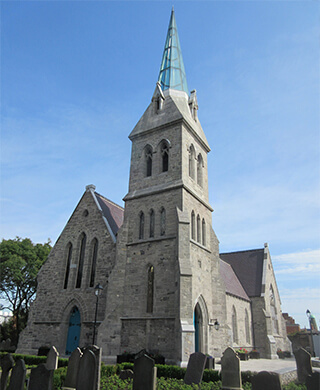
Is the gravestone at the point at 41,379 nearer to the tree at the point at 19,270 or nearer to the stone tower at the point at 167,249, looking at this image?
the stone tower at the point at 167,249

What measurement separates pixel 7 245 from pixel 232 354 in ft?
93.4

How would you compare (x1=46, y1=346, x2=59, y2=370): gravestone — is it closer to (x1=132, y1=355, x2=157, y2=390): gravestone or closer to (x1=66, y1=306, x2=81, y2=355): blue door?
(x1=66, y1=306, x2=81, y2=355): blue door

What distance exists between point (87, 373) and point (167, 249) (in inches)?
448

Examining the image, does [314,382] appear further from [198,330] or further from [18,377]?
[198,330]

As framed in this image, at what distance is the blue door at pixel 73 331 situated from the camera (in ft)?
68.6

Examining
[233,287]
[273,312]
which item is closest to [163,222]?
[233,287]

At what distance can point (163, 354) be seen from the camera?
57.4 ft

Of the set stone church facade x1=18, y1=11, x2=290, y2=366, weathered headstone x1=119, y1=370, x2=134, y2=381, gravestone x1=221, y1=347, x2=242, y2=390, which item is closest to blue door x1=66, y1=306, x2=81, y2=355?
stone church facade x1=18, y1=11, x2=290, y2=366

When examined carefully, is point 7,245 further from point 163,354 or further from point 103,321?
point 163,354

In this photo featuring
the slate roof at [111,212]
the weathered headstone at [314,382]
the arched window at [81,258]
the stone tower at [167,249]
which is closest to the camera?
the weathered headstone at [314,382]

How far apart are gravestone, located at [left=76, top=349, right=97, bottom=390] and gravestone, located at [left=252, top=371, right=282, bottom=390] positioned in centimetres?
433

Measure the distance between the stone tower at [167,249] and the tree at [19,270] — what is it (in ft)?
52.7

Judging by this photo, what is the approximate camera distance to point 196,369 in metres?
11.9

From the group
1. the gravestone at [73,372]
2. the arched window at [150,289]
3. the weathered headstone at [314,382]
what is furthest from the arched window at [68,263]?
the weathered headstone at [314,382]
